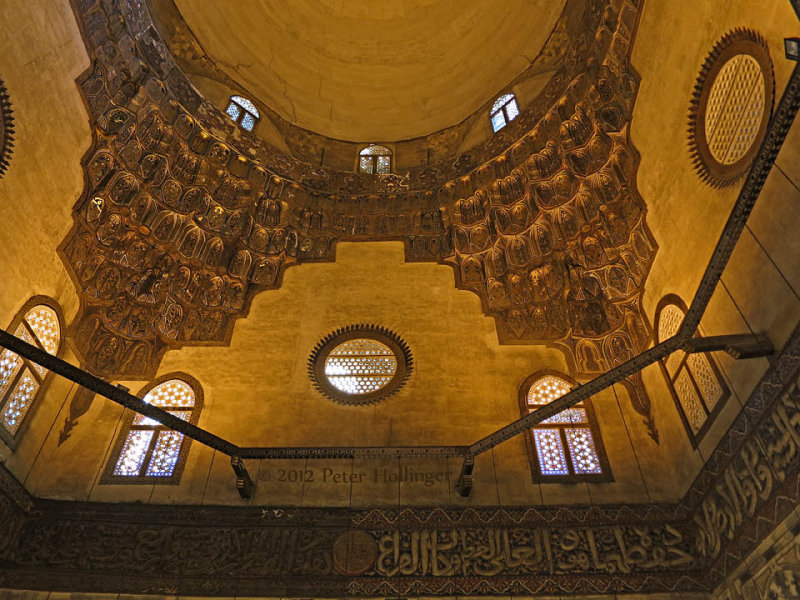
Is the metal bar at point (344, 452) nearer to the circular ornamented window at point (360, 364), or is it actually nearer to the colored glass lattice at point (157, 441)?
the circular ornamented window at point (360, 364)

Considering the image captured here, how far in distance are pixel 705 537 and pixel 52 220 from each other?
33.3 ft

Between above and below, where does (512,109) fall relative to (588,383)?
above

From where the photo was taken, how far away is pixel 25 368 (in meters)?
8.23

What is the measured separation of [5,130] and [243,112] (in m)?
5.54

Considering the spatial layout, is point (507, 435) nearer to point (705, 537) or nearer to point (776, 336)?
point (705, 537)

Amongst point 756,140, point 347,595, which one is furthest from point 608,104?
point 347,595

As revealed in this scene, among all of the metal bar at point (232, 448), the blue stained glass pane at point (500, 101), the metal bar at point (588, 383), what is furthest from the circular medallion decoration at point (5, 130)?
the blue stained glass pane at point (500, 101)

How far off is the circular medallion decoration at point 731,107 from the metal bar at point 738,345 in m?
1.87

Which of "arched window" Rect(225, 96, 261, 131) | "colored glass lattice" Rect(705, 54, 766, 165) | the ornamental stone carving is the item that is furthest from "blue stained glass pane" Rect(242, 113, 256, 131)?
"colored glass lattice" Rect(705, 54, 766, 165)

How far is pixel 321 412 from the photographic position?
30.8ft

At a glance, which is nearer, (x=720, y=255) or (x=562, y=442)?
(x=720, y=255)

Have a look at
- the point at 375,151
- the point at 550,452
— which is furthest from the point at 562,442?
the point at 375,151

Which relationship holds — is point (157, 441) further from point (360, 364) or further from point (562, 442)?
point (562, 442)

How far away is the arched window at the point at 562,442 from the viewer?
864 centimetres
